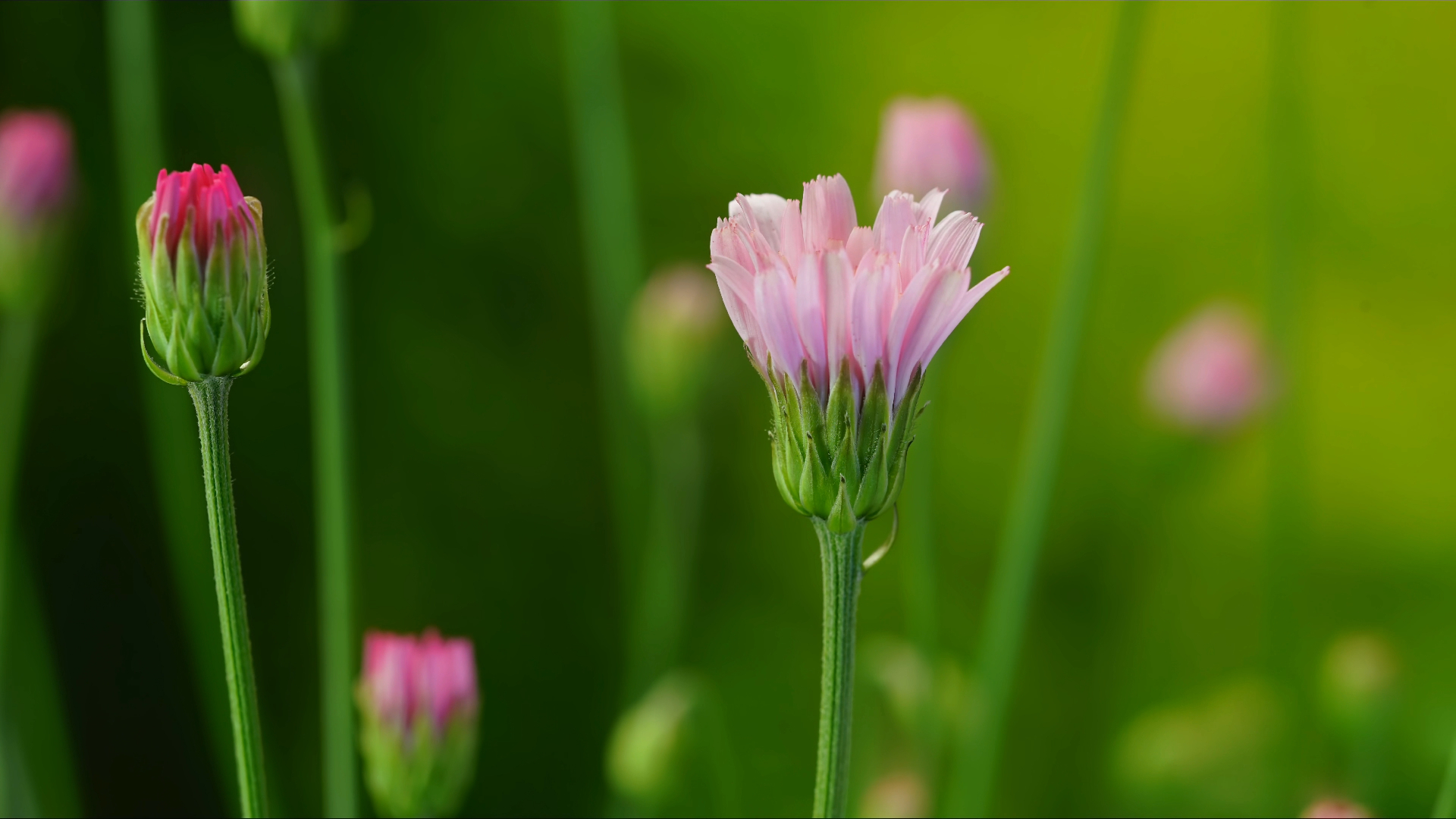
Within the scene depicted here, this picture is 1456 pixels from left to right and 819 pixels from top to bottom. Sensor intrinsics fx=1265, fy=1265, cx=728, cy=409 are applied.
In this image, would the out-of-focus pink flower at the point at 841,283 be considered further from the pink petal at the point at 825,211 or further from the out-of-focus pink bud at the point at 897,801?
the out-of-focus pink bud at the point at 897,801

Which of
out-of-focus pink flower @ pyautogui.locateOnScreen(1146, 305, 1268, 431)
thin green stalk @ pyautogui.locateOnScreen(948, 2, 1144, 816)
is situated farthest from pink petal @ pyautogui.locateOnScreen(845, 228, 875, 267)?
out-of-focus pink flower @ pyautogui.locateOnScreen(1146, 305, 1268, 431)

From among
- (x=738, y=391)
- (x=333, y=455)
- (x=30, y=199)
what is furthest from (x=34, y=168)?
(x=738, y=391)

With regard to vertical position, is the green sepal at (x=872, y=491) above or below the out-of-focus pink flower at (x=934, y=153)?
below

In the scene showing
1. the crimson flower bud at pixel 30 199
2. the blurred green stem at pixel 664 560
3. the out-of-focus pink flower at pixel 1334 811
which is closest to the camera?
the out-of-focus pink flower at pixel 1334 811

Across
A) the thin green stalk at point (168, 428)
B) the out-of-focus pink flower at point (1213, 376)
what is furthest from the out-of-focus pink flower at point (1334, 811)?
the thin green stalk at point (168, 428)

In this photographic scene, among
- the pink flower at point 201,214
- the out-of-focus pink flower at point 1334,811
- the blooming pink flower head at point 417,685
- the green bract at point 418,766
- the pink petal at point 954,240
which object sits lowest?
the out-of-focus pink flower at point 1334,811

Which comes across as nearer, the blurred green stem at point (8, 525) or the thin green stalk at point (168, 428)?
the blurred green stem at point (8, 525)

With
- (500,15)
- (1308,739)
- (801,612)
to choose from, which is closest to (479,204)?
(500,15)
